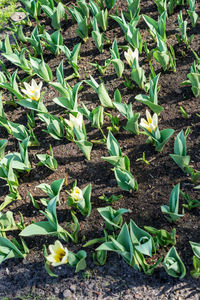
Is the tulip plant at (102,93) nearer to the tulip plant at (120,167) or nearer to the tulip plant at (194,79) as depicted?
the tulip plant at (120,167)

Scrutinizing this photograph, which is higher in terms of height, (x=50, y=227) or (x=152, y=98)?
(x=152, y=98)

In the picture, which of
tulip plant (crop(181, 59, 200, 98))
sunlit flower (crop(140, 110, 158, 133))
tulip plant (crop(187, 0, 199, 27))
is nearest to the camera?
sunlit flower (crop(140, 110, 158, 133))

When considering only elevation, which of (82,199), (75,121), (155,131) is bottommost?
(82,199)

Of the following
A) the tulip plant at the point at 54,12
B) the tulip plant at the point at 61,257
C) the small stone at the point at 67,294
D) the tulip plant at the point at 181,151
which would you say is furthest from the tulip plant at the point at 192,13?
the small stone at the point at 67,294

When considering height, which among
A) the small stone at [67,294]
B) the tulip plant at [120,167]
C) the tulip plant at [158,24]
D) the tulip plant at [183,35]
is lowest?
the small stone at [67,294]

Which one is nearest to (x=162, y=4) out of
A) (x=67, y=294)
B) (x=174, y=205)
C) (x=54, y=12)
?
(x=54, y=12)

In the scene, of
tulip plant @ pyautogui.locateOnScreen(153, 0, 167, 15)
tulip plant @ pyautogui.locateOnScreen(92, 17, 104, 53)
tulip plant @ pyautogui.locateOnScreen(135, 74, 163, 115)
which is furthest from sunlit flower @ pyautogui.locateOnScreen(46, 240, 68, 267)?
tulip plant @ pyautogui.locateOnScreen(153, 0, 167, 15)

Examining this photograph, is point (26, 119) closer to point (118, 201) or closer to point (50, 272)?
point (118, 201)

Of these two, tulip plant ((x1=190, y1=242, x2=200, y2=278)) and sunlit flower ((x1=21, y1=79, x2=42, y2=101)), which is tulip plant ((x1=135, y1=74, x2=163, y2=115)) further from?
tulip plant ((x1=190, y1=242, x2=200, y2=278))

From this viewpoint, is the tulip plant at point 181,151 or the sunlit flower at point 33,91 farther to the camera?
the sunlit flower at point 33,91

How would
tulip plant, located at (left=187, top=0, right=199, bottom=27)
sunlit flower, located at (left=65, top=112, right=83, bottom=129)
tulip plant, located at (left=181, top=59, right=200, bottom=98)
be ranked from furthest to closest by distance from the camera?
tulip plant, located at (left=187, top=0, right=199, bottom=27)
tulip plant, located at (left=181, top=59, right=200, bottom=98)
sunlit flower, located at (left=65, top=112, right=83, bottom=129)

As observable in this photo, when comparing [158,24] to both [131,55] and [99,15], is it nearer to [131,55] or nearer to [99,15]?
[131,55]

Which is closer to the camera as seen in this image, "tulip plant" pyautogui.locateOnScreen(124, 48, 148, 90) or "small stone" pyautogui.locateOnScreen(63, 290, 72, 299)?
"small stone" pyautogui.locateOnScreen(63, 290, 72, 299)

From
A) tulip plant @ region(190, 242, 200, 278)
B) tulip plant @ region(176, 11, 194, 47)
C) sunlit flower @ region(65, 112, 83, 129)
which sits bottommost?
tulip plant @ region(190, 242, 200, 278)
